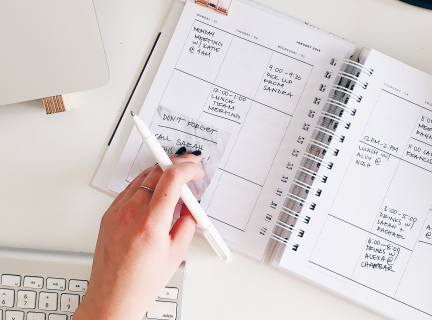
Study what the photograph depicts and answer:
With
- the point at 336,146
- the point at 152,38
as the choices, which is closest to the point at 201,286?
the point at 336,146

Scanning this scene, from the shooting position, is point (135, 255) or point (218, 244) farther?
point (218, 244)

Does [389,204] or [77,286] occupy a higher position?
[389,204]

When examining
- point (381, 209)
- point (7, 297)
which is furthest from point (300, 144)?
point (7, 297)

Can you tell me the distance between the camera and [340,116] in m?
0.56

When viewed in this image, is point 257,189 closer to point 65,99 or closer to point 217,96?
point 217,96

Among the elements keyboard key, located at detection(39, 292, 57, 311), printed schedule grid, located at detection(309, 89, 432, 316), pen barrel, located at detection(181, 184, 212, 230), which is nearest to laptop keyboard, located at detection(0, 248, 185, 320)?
keyboard key, located at detection(39, 292, 57, 311)

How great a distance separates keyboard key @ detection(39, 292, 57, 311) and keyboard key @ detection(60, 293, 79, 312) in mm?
11

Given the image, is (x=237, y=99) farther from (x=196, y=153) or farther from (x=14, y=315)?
(x=14, y=315)

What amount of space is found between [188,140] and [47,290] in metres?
0.33

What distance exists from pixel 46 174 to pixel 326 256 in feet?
1.63

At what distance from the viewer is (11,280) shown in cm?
56

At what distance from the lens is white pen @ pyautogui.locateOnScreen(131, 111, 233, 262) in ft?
1.60

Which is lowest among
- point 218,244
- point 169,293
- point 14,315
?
point 14,315

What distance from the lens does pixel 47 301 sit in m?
0.56
